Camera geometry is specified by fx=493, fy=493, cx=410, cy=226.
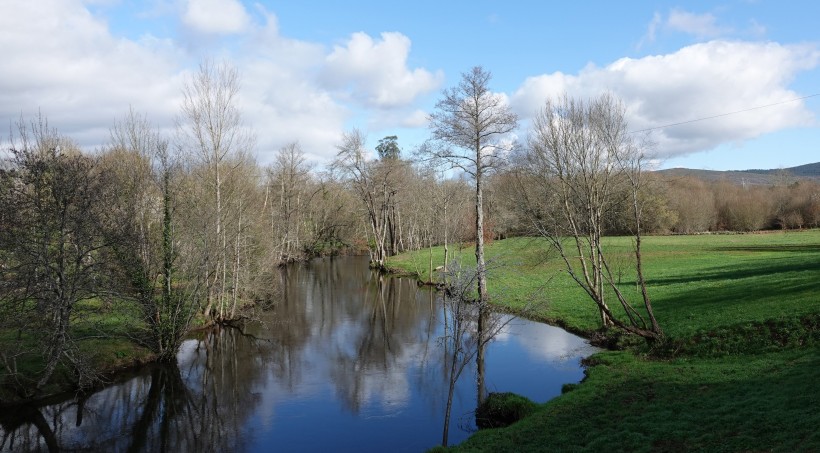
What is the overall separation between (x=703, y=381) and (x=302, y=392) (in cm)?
1353

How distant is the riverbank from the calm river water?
2.13m

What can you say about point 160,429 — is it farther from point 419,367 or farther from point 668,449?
point 668,449

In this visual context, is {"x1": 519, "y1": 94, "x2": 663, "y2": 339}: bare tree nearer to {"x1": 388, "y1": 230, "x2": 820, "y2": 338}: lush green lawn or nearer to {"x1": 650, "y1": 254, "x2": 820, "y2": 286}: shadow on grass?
{"x1": 388, "y1": 230, "x2": 820, "y2": 338}: lush green lawn

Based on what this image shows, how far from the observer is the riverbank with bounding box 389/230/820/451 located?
10703 mm

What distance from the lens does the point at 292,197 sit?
68.9m

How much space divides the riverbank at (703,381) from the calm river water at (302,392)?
213 centimetres

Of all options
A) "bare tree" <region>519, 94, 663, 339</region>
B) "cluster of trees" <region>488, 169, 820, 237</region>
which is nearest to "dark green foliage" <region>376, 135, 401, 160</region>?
"cluster of trees" <region>488, 169, 820, 237</region>

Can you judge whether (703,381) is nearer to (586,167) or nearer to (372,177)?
(586,167)

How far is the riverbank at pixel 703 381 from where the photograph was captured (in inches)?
421

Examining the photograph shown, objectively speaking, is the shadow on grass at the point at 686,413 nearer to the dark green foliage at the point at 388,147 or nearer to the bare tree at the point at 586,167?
the bare tree at the point at 586,167

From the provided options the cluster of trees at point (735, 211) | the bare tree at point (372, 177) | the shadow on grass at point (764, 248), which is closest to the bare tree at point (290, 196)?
the bare tree at point (372, 177)

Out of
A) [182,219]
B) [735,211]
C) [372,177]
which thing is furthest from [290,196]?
[735,211]

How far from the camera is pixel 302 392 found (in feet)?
61.3

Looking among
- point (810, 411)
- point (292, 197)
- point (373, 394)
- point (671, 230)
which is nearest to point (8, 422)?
point (373, 394)
